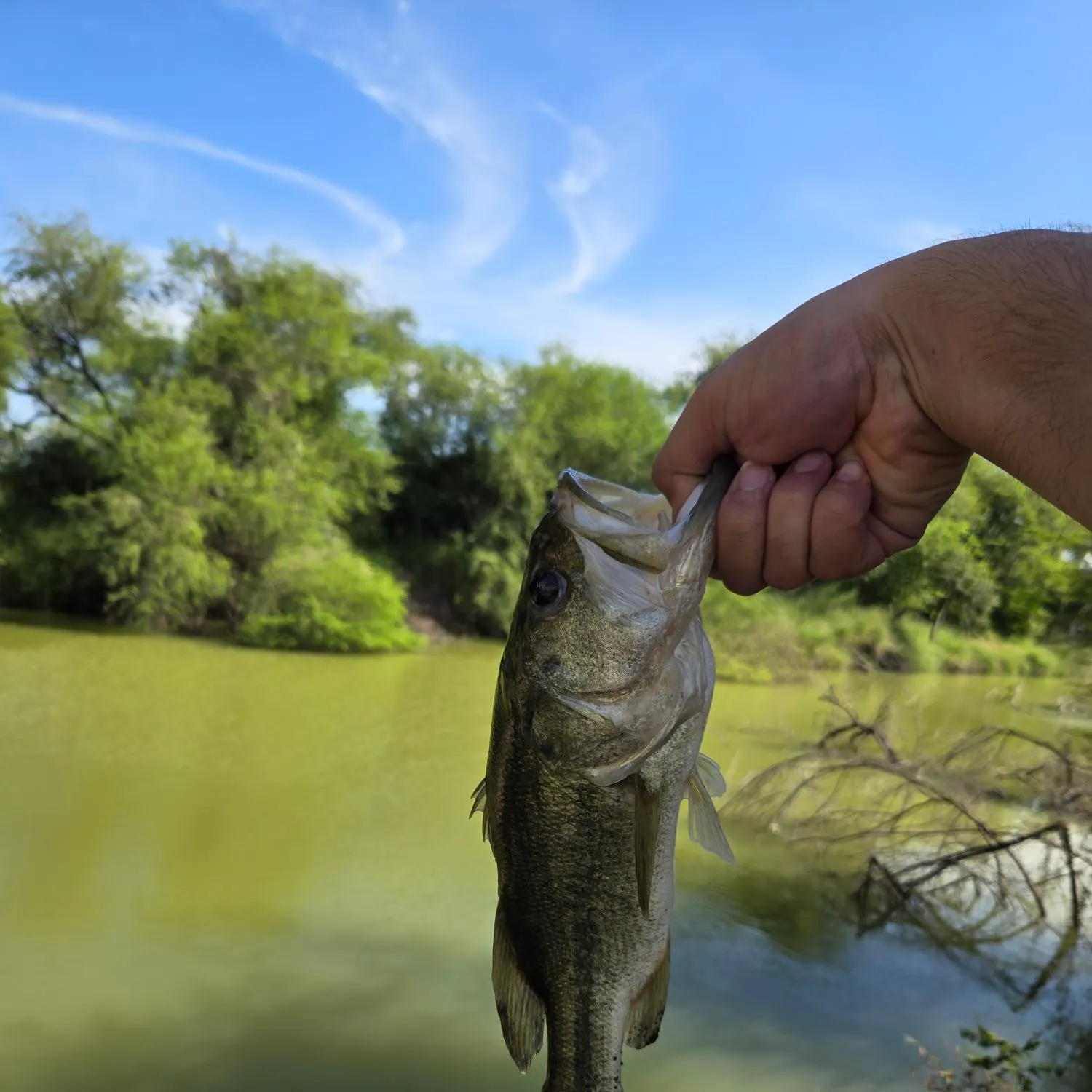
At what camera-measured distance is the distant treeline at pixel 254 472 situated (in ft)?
56.4

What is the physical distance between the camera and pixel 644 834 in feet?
5.22

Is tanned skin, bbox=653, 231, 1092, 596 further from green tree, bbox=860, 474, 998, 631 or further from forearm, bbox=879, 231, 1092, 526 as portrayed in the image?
green tree, bbox=860, 474, 998, 631

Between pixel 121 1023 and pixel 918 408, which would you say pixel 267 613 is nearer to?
pixel 121 1023

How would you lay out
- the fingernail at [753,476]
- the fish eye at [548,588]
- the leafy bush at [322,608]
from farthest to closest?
the leafy bush at [322,608] → the fingernail at [753,476] → the fish eye at [548,588]

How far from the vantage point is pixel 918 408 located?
172 centimetres

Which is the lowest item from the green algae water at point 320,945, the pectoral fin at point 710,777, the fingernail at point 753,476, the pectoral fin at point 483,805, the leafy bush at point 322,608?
the green algae water at point 320,945

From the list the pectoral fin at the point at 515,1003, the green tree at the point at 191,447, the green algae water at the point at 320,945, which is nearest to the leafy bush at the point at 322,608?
the green tree at the point at 191,447

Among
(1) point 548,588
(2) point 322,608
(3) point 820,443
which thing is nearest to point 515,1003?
(1) point 548,588

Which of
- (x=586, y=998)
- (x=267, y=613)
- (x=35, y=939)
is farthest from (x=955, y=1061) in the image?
(x=267, y=613)

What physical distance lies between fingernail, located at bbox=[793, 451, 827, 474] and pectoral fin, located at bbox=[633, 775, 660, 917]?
0.75m

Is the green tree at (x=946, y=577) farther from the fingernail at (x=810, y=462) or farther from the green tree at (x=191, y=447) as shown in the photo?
the green tree at (x=191, y=447)

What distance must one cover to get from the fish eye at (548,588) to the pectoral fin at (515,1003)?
2.00 feet

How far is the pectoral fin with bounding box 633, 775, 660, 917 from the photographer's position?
1583 mm

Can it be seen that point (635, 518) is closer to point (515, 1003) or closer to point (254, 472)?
point (515, 1003)
